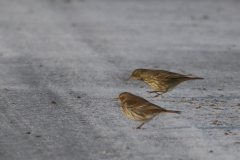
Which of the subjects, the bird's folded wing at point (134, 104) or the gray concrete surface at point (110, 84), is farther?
the bird's folded wing at point (134, 104)

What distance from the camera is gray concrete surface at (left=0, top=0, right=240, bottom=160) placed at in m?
5.13

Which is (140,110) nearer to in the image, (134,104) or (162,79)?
(134,104)

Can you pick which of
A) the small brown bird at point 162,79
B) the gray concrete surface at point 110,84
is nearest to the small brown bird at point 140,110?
the gray concrete surface at point 110,84

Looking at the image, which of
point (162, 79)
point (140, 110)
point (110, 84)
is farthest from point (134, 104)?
point (110, 84)

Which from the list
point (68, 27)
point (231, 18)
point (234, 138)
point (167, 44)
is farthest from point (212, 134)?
point (231, 18)

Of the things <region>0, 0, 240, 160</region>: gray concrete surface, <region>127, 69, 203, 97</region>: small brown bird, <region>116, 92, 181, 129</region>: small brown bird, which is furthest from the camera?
<region>127, 69, 203, 97</region>: small brown bird

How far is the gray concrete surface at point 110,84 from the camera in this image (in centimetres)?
513

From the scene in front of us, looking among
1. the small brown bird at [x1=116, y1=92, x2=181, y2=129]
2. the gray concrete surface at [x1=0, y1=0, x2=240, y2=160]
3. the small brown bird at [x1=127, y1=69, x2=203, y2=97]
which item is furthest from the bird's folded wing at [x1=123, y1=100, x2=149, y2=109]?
the small brown bird at [x1=127, y1=69, x2=203, y2=97]

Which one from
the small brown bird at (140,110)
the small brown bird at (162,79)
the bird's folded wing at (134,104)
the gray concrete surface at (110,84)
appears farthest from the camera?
the small brown bird at (162,79)

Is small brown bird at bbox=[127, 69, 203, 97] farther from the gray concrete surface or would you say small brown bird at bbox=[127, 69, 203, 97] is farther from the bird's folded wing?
the bird's folded wing

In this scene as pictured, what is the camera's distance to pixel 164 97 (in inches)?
305

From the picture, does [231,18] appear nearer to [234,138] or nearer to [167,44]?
[167,44]

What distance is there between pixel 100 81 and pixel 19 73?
1.76 m

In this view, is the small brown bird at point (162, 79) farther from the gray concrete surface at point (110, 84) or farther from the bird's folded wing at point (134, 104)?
the bird's folded wing at point (134, 104)
